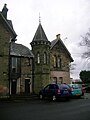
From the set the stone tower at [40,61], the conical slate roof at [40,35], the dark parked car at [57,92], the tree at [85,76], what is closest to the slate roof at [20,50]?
the stone tower at [40,61]

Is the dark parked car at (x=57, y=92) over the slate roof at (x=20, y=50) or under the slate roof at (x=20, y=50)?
under

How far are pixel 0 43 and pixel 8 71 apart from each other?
3.92m

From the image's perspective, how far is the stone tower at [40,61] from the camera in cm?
2778

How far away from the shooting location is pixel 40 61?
28312 mm

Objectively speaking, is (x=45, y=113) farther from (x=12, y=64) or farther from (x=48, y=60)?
(x=48, y=60)

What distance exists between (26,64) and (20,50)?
8.47 feet

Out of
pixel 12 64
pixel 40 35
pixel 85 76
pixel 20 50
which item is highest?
pixel 40 35

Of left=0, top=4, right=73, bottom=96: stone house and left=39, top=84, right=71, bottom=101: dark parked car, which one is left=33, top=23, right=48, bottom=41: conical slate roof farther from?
left=39, top=84, right=71, bottom=101: dark parked car

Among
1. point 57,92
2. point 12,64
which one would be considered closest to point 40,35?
point 12,64

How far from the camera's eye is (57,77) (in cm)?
3114

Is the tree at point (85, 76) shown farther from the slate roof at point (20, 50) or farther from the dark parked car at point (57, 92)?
the dark parked car at point (57, 92)

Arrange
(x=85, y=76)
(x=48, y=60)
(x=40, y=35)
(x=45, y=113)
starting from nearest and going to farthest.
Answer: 1. (x=45, y=113)
2. (x=48, y=60)
3. (x=40, y=35)
4. (x=85, y=76)

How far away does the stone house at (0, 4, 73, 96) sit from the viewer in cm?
2491

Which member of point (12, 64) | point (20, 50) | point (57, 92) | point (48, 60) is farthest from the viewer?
point (20, 50)
